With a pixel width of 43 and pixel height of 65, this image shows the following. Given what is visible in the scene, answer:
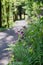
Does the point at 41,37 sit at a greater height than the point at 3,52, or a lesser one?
greater

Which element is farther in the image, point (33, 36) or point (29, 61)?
point (33, 36)

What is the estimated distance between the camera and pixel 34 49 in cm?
393

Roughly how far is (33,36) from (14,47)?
69 centimetres

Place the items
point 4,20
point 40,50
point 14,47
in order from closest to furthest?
point 40,50, point 14,47, point 4,20

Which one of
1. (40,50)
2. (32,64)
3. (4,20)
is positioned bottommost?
(4,20)

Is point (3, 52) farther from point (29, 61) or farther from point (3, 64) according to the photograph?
point (29, 61)

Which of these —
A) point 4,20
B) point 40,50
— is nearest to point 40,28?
point 40,50

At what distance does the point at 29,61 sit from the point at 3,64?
1.62m

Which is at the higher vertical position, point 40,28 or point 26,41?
point 40,28

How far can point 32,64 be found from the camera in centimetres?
383

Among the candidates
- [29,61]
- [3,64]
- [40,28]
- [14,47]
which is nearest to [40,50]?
[29,61]

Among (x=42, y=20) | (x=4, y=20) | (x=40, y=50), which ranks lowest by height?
(x=4, y=20)

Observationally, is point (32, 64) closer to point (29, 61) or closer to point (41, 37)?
point (29, 61)

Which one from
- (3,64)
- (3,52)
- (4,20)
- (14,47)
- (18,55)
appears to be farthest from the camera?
(4,20)
